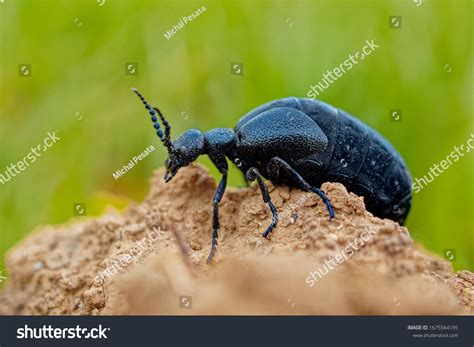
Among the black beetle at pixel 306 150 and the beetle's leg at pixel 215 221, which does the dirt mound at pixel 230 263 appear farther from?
the black beetle at pixel 306 150

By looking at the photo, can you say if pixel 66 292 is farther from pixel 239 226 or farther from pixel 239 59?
pixel 239 59

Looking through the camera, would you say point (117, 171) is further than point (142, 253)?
Yes

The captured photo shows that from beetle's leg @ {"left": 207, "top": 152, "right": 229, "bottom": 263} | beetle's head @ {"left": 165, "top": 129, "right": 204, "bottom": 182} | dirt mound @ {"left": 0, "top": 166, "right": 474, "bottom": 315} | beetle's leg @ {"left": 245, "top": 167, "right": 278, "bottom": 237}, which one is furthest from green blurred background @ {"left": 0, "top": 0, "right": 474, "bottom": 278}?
beetle's leg @ {"left": 245, "top": 167, "right": 278, "bottom": 237}

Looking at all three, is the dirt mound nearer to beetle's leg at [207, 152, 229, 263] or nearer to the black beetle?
beetle's leg at [207, 152, 229, 263]

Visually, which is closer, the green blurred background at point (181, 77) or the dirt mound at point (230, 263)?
the dirt mound at point (230, 263)

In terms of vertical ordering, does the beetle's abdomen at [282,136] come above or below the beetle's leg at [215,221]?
above

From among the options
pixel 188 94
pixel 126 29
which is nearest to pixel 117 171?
pixel 188 94

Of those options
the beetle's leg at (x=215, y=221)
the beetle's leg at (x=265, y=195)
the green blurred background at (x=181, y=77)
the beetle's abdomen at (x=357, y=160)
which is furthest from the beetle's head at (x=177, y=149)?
the green blurred background at (x=181, y=77)
